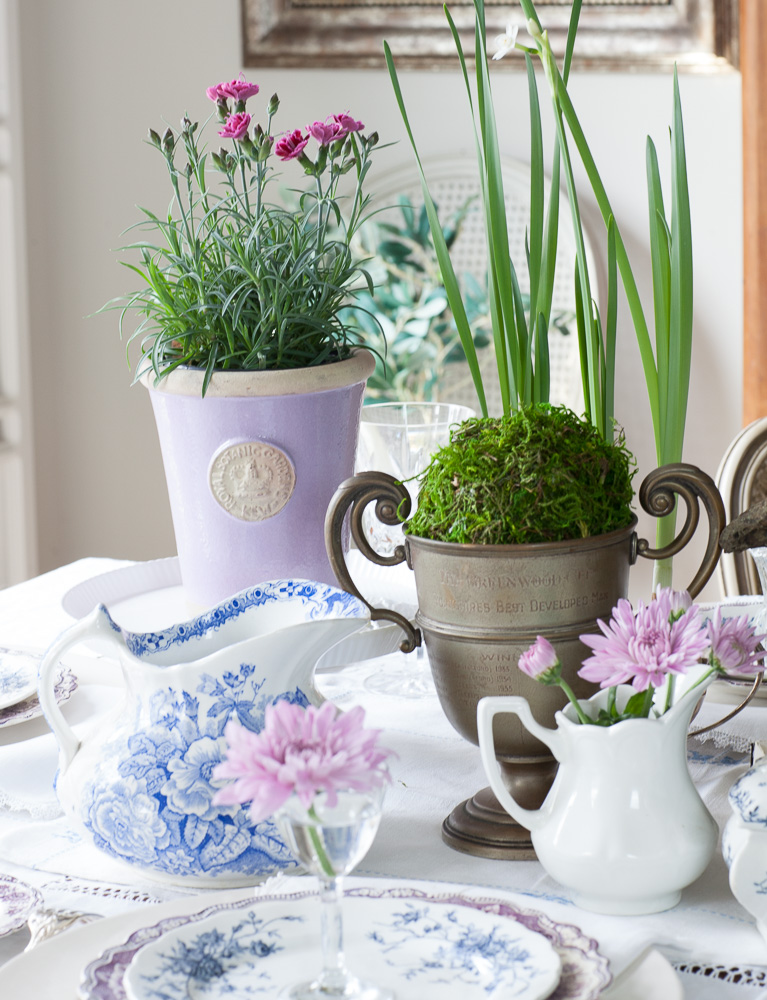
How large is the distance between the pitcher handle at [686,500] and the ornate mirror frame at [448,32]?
6.33 feet

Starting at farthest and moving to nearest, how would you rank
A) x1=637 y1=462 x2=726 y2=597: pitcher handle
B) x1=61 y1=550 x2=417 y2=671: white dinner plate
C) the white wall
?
the white wall < x1=61 y1=550 x2=417 y2=671: white dinner plate < x1=637 y1=462 x2=726 y2=597: pitcher handle

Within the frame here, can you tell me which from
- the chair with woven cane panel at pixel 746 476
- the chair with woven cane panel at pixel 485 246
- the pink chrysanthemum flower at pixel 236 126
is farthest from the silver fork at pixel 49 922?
the chair with woven cane panel at pixel 485 246

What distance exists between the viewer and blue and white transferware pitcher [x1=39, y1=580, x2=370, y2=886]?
0.59 m

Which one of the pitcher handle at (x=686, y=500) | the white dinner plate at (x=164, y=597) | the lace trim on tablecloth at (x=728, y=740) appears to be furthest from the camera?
the white dinner plate at (x=164, y=597)

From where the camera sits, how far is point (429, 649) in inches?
26.2

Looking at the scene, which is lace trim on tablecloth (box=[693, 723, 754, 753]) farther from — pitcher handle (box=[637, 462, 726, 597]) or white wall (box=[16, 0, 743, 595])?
white wall (box=[16, 0, 743, 595])

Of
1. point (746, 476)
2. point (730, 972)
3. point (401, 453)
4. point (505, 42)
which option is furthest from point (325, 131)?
point (746, 476)

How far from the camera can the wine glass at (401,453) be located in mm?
934

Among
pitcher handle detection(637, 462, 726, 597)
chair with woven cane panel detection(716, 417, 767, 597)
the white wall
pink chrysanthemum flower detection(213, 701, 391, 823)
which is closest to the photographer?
pink chrysanthemum flower detection(213, 701, 391, 823)

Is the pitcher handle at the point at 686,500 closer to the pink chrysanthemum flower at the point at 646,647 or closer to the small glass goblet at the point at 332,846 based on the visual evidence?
A: the pink chrysanthemum flower at the point at 646,647

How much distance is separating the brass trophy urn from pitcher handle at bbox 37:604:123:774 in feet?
0.48

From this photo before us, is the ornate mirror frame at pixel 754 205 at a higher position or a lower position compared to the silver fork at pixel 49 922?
higher

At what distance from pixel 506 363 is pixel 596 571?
0.33 metres

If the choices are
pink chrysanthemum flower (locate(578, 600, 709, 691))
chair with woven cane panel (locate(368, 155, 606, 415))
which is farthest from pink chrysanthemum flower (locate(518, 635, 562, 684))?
chair with woven cane panel (locate(368, 155, 606, 415))
